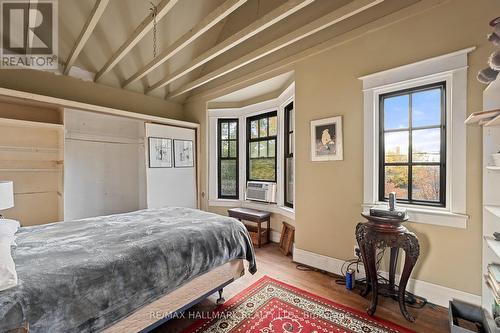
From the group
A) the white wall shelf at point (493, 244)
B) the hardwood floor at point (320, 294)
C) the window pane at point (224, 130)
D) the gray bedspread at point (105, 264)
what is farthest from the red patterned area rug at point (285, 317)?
the window pane at point (224, 130)

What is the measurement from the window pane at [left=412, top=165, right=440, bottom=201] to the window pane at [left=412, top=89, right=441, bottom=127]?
0.46m

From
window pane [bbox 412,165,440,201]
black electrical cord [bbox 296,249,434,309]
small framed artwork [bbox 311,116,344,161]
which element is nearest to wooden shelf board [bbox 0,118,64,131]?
small framed artwork [bbox 311,116,344,161]

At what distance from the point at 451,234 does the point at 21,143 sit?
16.5 feet

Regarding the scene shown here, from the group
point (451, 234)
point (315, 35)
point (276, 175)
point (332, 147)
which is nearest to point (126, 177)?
point (276, 175)

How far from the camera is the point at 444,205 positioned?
214 cm

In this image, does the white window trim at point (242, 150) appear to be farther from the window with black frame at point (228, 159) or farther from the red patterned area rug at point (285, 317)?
the red patterned area rug at point (285, 317)

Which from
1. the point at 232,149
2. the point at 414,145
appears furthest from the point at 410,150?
the point at 232,149

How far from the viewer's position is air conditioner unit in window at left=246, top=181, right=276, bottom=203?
3.97m

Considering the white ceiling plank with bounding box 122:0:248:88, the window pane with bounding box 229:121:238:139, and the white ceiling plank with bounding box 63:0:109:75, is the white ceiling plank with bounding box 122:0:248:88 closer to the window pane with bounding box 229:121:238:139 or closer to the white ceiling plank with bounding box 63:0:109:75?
the white ceiling plank with bounding box 63:0:109:75

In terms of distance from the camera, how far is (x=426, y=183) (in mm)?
2254

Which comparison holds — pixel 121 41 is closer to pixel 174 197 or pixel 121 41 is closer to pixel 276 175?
pixel 174 197

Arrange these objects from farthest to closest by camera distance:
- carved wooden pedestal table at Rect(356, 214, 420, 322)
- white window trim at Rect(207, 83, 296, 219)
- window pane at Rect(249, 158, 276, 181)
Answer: window pane at Rect(249, 158, 276, 181)
white window trim at Rect(207, 83, 296, 219)
carved wooden pedestal table at Rect(356, 214, 420, 322)

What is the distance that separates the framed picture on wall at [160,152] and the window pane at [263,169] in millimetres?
1600

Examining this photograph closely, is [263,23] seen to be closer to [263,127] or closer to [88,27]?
[88,27]
